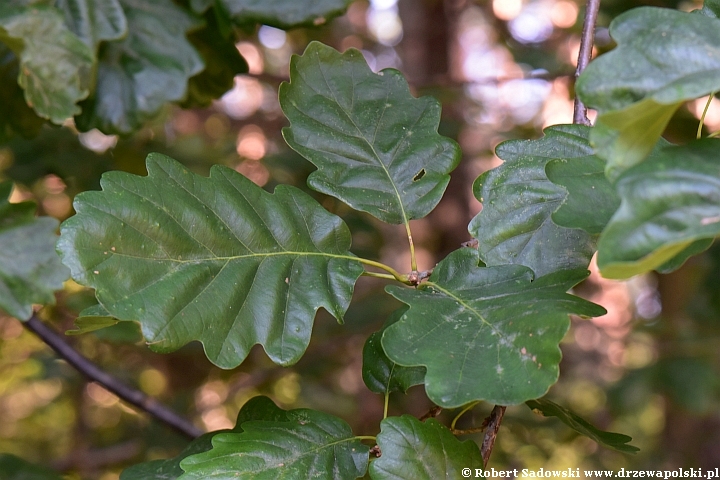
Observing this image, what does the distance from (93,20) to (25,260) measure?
379 mm

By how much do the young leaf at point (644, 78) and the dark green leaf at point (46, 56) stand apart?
0.69 m

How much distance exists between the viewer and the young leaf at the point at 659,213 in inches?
15.5

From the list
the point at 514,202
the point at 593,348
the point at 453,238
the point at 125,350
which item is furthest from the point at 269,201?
the point at 593,348

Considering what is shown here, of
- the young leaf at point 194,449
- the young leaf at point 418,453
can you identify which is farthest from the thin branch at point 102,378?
the young leaf at point 418,453

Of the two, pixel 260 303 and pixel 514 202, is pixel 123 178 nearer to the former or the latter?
pixel 260 303

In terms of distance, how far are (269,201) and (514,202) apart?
27 centimetres

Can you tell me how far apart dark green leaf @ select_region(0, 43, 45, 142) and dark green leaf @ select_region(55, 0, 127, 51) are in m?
0.15

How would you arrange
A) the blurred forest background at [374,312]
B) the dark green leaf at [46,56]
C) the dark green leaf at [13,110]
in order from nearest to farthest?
the dark green leaf at [46,56] < the dark green leaf at [13,110] < the blurred forest background at [374,312]

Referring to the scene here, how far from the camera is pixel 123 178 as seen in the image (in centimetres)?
64

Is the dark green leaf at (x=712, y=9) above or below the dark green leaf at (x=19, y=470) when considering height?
above

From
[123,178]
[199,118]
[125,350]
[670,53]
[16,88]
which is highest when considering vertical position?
[670,53]

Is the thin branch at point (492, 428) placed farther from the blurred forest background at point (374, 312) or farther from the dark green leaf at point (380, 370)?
the blurred forest background at point (374, 312)

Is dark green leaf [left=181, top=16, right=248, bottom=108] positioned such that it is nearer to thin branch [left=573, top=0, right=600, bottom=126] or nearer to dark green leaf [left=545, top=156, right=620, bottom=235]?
thin branch [left=573, top=0, right=600, bottom=126]

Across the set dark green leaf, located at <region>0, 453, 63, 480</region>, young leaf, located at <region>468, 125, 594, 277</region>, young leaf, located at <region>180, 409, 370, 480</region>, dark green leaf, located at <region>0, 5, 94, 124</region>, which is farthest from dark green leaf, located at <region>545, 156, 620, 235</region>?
dark green leaf, located at <region>0, 453, 63, 480</region>
